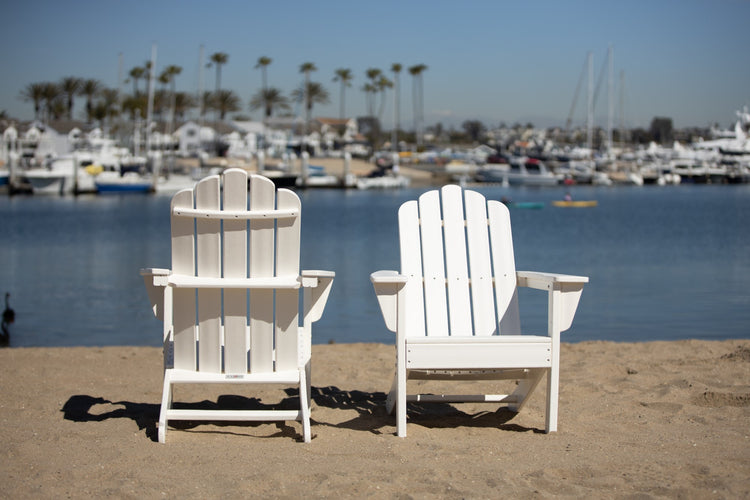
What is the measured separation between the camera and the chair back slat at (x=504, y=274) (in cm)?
418

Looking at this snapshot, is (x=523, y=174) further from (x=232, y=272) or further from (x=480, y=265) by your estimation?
(x=232, y=272)

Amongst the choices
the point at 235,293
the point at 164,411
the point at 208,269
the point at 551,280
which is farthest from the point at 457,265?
the point at 164,411

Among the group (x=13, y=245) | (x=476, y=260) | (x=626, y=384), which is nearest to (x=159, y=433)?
(x=476, y=260)

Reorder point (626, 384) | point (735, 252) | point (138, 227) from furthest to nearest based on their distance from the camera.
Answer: point (138, 227) < point (735, 252) < point (626, 384)

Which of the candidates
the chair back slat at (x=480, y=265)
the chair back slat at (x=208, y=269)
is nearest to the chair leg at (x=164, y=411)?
the chair back slat at (x=208, y=269)

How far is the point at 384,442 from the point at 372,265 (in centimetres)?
1397

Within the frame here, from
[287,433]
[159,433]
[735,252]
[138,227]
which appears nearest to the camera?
[159,433]

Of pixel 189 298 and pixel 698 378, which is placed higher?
pixel 189 298

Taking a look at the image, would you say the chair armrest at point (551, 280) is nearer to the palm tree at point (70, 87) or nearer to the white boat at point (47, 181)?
the white boat at point (47, 181)

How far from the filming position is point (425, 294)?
13.4 feet

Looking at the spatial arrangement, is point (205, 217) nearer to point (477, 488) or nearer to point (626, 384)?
point (477, 488)

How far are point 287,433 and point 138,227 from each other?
28668mm

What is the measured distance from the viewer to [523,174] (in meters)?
64.4

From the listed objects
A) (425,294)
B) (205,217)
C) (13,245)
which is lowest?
(13,245)
